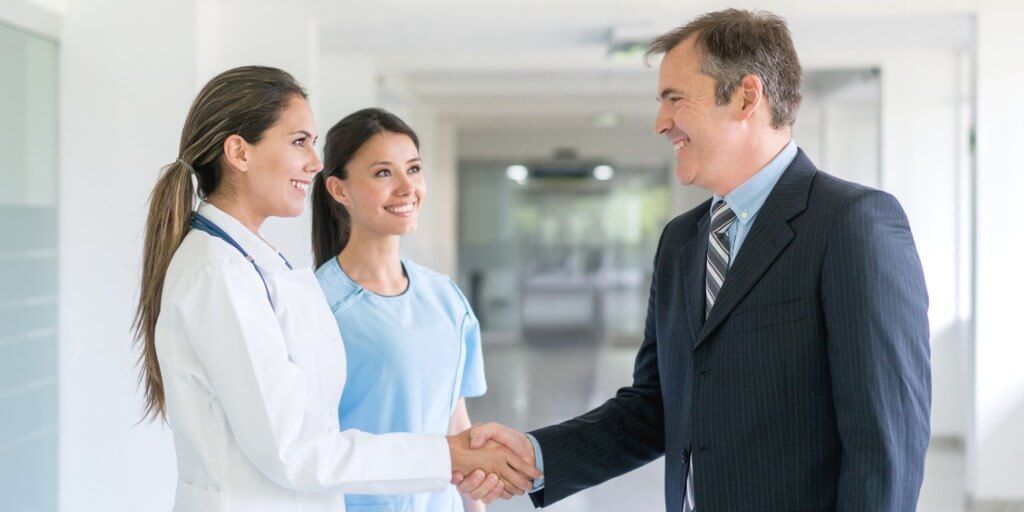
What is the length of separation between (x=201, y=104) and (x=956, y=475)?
6602 mm

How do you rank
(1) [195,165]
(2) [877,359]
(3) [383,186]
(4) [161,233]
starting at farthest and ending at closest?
(3) [383,186]
(1) [195,165]
(4) [161,233]
(2) [877,359]

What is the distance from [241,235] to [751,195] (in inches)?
37.6

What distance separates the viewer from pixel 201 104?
1924 mm

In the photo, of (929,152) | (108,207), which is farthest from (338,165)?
(929,152)

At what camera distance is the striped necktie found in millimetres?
1843

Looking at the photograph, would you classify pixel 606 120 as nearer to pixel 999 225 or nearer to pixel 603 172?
pixel 603 172

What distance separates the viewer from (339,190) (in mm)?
2658

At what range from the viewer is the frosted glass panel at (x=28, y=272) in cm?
397

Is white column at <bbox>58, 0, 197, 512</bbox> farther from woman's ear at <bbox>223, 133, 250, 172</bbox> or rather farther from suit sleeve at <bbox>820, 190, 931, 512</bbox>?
suit sleeve at <bbox>820, 190, 931, 512</bbox>

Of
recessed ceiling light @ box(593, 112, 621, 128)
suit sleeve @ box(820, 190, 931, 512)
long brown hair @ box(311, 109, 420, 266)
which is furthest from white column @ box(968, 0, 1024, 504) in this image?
recessed ceiling light @ box(593, 112, 621, 128)

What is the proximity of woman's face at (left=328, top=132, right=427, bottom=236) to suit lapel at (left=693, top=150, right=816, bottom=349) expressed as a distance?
1045 mm

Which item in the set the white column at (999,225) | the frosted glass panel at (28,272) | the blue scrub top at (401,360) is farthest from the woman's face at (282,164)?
the white column at (999,225)

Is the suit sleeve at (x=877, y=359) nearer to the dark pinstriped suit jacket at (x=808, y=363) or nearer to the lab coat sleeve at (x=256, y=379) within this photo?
the dark pinstriped suit jacket at (x=808, y=363)

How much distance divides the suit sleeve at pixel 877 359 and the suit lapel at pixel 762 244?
0.11 meters
